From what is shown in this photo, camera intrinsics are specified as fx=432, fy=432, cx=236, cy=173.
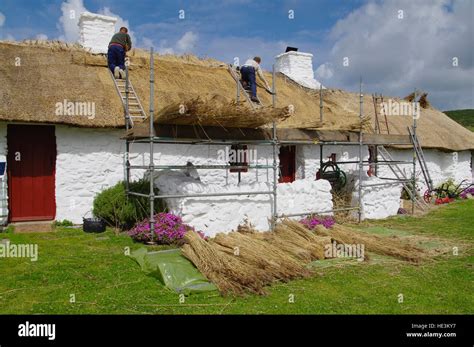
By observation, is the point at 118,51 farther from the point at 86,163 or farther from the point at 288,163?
the point at 288,163

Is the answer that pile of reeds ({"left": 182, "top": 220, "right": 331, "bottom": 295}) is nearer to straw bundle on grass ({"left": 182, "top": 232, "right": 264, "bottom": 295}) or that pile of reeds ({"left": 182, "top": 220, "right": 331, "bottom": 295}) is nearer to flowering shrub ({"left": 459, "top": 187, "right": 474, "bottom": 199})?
straw bundle on grass ({"left": 182, "top": 232, "right": 264, "bottom": 295})

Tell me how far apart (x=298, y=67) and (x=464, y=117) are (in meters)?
41.3

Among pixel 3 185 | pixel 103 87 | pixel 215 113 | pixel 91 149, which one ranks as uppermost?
pixel 103 87

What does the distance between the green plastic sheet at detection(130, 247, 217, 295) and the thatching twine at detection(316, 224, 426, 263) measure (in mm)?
3018

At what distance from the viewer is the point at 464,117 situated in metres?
51.2

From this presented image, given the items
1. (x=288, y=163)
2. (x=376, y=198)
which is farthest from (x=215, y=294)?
(x=288, y=163)

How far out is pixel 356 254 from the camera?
741cm

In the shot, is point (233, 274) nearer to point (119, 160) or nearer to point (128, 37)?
point (119, 160)

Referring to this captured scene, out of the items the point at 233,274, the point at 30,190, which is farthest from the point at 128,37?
the point at 233,274

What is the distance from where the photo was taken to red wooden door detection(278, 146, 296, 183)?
14.0 metres

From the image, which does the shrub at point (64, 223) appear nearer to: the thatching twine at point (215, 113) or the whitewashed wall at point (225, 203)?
the whitewashed wall at point (225, 203)
